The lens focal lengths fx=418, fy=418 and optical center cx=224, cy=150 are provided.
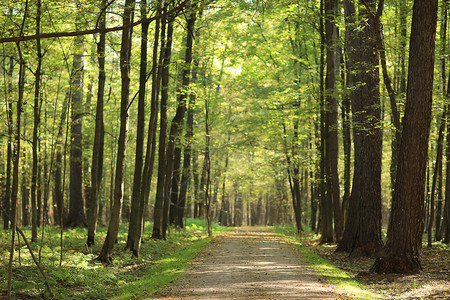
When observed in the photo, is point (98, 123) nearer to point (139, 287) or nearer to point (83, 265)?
point (83, 265)

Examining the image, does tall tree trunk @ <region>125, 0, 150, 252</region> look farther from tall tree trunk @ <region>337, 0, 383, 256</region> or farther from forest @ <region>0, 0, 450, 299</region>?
tall tree trunk @ <region>337, 0, 383, 256</region>

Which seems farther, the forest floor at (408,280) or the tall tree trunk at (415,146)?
the tall tree trunk at (415,146)

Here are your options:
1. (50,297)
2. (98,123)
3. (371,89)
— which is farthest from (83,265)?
(371,89)

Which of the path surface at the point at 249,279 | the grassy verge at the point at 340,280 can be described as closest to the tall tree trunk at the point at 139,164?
the path surface at the point at 249,279

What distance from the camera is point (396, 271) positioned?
8969mm

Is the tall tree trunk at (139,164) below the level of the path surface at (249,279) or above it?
above

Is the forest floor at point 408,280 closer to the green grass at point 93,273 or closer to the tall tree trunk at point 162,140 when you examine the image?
the green grass at point 93,273

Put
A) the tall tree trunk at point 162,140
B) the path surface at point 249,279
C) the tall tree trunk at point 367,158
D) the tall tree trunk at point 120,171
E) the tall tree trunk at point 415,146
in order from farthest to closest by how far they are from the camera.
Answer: the tall tree trunk at point 162,140 < the tall tree trunk at point 367,158 < the tall tree trunk at point 120,171 < the tall tree trunk at point 415,146 < the path surface at point 249,279

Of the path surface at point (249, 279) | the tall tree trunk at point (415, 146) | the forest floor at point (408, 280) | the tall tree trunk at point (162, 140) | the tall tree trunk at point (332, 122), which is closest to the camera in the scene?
the path surface at point (249, 279)

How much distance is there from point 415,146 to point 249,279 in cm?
451

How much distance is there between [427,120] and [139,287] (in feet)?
22.5

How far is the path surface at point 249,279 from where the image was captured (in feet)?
23.5

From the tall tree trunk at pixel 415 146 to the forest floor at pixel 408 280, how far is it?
386mm

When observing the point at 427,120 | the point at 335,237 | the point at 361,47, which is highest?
the point at 361,47
